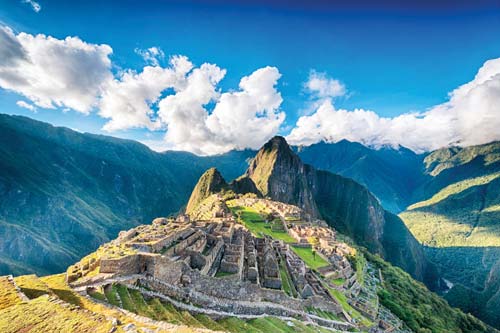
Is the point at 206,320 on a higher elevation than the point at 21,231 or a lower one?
higher

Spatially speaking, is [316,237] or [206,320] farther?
[316,237]

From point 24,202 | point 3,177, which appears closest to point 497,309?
point 24,202

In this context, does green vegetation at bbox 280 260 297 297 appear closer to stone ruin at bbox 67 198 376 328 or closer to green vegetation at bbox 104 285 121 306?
stone ruin at bbox 67 198 376 328

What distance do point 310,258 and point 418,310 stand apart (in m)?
26.9

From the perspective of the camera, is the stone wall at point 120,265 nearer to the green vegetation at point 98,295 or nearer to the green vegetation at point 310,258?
the green vegetation at point 98,295

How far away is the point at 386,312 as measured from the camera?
43.1 m

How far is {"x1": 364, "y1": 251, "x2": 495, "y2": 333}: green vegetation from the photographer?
155 ft

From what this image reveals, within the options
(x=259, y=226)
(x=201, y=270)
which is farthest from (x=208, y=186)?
(x=201, y=270)

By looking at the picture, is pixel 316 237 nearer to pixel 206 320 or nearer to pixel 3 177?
pixel 206 320

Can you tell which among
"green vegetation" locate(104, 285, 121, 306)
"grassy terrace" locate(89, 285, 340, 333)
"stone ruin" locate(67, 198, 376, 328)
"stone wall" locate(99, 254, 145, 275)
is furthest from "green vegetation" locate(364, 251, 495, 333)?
"green vegetation" locate(104, 285, 121, 306)

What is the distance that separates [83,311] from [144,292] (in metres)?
5.78

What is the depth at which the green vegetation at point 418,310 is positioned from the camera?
155 ft

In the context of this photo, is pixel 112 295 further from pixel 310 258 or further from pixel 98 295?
pixel 310 258

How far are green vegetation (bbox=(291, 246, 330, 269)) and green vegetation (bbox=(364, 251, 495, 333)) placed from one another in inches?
538
